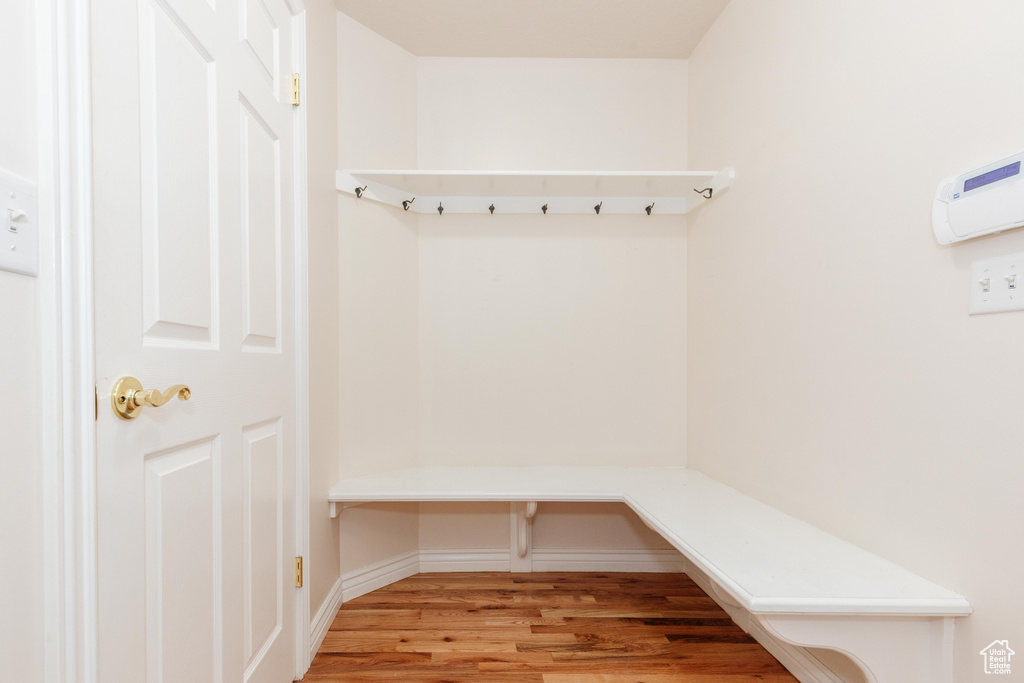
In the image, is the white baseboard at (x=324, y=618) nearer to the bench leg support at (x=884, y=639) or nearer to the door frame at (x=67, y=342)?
the door frame at (x=67, y=342)

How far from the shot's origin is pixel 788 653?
1.71 m

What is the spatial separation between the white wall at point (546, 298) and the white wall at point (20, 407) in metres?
1.80

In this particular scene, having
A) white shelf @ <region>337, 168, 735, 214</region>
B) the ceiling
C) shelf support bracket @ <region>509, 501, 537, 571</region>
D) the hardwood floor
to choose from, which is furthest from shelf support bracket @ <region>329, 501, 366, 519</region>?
the ceiling

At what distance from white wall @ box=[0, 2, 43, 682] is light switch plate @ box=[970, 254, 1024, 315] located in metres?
1.55

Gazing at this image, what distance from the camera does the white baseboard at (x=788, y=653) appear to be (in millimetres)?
1555

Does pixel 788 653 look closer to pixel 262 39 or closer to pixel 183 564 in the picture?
pixel 183 564

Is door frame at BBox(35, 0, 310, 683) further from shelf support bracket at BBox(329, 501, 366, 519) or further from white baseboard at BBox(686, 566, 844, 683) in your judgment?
white baseboard at BBox(686, 566, 844, 683)

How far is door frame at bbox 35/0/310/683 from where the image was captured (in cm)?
71

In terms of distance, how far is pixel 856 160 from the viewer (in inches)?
54.2

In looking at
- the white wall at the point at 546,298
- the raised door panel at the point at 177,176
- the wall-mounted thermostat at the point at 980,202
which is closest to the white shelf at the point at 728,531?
the white wall at the point at 546,298

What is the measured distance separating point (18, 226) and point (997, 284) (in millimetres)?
1564

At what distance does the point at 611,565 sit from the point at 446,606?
81 cm

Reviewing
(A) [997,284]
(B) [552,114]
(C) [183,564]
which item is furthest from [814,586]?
(B) [552,114]

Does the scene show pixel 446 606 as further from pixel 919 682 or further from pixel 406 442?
pixel 919 682
